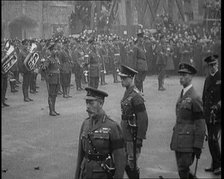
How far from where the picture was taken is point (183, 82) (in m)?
4.70

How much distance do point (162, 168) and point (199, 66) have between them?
36.3ft

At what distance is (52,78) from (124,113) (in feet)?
17.1

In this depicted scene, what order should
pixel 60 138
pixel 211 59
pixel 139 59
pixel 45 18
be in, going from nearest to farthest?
pixel 211 59, pixel 60 138, pixel 139 59, pixel 45 18

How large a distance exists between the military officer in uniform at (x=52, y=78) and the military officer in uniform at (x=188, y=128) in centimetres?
547

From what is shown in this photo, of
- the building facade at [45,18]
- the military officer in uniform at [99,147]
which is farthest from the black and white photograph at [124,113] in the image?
the building facade at [45,18]

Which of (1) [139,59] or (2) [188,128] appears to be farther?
(1) [139,59]

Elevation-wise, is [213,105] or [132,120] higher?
[213,105]

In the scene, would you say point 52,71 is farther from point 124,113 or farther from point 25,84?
point 124,113

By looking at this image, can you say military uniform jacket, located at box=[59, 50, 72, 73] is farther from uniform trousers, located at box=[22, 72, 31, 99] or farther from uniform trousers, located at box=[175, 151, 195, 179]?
uniform trousers, located at box=[175, 151, 195, 179]

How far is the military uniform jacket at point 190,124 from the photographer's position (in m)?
4.55

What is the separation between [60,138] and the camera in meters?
7.55

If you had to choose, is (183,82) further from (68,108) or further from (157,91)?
(157,91)

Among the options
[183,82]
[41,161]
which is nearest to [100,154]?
[183,82]

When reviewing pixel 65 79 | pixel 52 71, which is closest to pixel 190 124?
pixel 52 71
